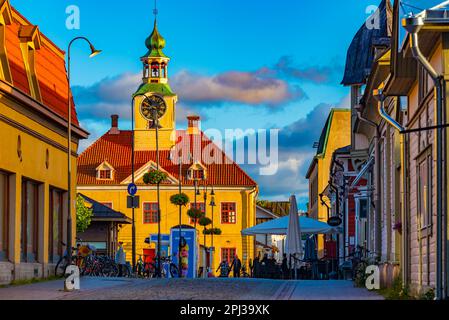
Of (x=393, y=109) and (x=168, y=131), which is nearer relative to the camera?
(x=393, y=109)

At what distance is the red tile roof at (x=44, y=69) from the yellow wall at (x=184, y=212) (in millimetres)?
60536

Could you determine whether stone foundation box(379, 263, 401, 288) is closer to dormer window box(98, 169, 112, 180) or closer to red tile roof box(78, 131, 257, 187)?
red tile roof box(78, 131, 257, 187)

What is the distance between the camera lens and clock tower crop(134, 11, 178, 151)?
106 metres

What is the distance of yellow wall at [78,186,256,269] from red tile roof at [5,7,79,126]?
199 ft

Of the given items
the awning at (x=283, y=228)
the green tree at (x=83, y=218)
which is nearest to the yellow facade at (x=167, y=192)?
the green tree at (x=83, y=218)

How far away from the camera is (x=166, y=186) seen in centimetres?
10138

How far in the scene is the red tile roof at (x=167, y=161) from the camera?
103000 mm

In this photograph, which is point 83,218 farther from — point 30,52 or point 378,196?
point 378,196

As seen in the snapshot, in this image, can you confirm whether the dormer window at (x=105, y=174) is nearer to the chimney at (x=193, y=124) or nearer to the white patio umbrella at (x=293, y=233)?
the chimney at (x=193, y=124)

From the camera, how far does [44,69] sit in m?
37.1

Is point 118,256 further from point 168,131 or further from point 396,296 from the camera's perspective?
point 168,131

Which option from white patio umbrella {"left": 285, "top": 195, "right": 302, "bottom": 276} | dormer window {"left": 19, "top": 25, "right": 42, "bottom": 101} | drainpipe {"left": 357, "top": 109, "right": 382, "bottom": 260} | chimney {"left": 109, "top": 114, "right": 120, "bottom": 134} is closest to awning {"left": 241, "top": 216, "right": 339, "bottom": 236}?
white patio umbrella {"left": 285, "top": 195, "right": 302, "bottom": 276}
